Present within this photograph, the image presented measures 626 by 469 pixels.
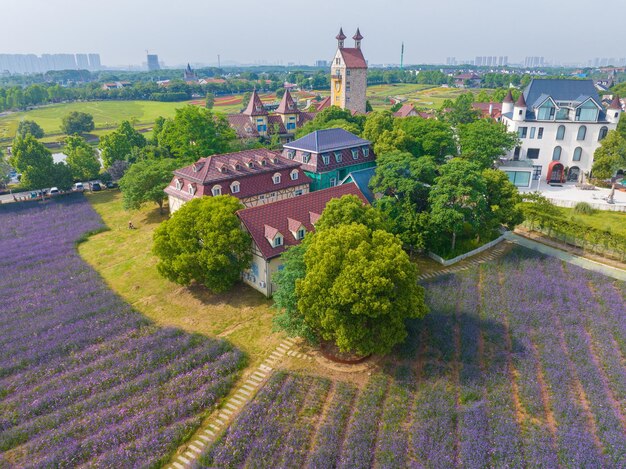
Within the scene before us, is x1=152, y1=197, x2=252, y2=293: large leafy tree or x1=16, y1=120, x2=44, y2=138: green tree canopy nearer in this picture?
x1=152, y1=197, x2=252, y2=293: large leafy tree

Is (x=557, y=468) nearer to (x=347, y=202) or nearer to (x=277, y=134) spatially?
(x=347, y=202)

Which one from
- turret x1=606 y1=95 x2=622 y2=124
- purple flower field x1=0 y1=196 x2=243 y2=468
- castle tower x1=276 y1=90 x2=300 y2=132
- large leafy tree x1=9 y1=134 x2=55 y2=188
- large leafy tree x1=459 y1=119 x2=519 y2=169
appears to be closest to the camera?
purple flower field x1=0 y1=196 x2=243 y2=468

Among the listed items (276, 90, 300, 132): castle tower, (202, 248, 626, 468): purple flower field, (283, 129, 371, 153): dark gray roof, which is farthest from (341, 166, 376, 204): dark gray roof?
(276, 90, 300, 132): castle tower

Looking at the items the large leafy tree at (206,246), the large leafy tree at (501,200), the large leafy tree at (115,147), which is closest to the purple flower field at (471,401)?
the large leafy tree at (501,200)

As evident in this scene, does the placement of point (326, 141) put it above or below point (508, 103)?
below

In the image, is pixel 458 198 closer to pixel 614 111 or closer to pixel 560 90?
pixel 614 111

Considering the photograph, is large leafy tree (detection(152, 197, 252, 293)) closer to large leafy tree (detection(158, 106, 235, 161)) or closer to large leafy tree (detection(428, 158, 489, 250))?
large leafy tree (detection(428, 158, 489, 250))

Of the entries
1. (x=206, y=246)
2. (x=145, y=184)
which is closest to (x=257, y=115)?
(x=145, y=184)
